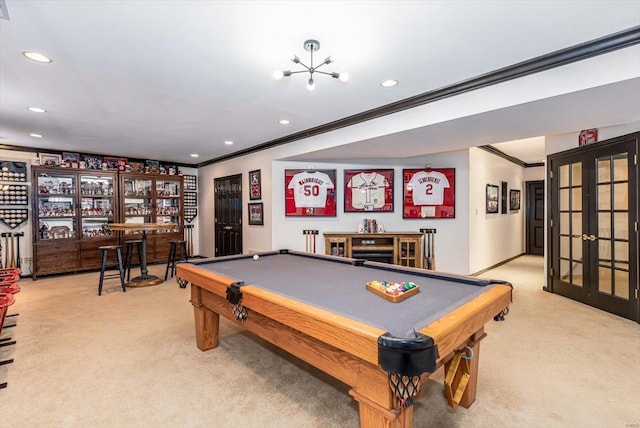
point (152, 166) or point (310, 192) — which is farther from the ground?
point (152, 166)

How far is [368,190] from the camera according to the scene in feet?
17.8

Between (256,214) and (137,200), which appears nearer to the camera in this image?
(256,214)

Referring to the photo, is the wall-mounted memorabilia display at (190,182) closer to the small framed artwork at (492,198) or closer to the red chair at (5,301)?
the red chair at (5,301)

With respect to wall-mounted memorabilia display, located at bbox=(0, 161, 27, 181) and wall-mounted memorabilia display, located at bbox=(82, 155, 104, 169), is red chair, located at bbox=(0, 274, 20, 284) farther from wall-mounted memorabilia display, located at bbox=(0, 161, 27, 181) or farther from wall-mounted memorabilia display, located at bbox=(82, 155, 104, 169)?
wall-mounted memorabilia display, located at bbox=(82, 155, 104, 169)

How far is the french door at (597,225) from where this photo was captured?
347cm

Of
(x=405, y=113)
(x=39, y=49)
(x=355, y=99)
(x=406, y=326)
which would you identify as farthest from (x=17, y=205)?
(x=406, y=326)

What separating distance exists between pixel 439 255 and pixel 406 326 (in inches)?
170

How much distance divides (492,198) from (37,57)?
6.92 metres

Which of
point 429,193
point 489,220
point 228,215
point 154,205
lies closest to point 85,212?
point 154,205

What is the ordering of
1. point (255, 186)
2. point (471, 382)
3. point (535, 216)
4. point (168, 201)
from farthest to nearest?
point (535, 216)
point (168, 201)
point (255, 186)
point (471, 382)

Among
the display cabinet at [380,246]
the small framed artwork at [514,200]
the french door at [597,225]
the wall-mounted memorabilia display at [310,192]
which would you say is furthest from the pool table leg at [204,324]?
the small framed artwork at [514,200]

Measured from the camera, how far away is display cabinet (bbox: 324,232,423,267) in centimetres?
504

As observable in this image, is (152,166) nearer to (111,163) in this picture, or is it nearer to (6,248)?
(111,163)

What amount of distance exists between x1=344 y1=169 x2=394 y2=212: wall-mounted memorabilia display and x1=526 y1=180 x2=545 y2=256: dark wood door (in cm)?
546
